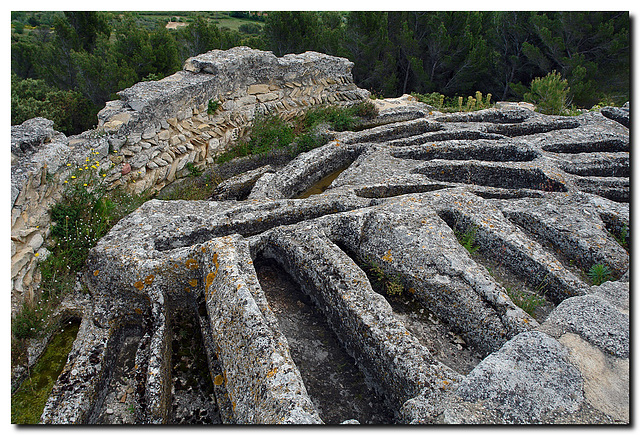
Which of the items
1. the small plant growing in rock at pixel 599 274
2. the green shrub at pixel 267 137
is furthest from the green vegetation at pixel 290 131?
the small plant growing in rock at pixel 599 274

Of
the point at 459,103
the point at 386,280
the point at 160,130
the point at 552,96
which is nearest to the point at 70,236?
the point at 160,130

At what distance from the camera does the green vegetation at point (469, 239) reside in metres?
5.19

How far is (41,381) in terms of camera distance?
4332 mm

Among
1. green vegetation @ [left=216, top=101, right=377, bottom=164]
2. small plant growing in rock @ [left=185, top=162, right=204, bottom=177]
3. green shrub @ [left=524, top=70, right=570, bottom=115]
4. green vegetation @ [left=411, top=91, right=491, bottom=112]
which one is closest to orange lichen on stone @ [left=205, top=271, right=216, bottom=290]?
small plant growing in rock @ [left=185, top=162, right=204, bottom=177]

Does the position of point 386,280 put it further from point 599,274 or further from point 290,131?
point 290,131

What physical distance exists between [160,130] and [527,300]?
680cm

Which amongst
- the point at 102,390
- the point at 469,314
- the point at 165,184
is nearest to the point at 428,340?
the point at 469,314

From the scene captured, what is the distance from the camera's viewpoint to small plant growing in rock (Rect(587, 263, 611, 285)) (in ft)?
15.0

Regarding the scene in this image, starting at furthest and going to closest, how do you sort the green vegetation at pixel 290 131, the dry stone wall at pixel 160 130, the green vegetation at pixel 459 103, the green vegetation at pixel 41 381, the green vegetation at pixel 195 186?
the green vegetation at pixel 459 103 → the green vegetation at pixel 290 131 → the green vegetation at pixel 195 186 → the dry stone wall at pixel 160 130 → the green vegetation at pixel 41 381

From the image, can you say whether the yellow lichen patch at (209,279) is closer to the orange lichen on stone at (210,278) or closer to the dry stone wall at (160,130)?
the orange lichen on stone at (210,278)

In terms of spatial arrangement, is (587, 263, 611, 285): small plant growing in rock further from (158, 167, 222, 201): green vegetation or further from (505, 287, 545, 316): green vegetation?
(158, 167, 222, 201): green vegetation

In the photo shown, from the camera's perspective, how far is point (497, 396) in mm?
2953

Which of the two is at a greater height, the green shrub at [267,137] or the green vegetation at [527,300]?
the green vegetation at [527,300]

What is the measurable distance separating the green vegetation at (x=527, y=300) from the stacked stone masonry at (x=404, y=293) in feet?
0.23
